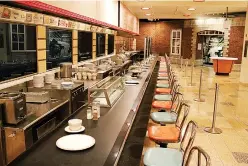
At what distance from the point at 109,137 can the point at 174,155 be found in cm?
73

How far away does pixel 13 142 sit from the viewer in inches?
88.7

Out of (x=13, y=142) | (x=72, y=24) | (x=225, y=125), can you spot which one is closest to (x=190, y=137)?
(x=13, y=142)

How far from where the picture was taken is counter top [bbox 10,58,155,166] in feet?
5.67

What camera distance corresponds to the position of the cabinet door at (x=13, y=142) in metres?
2.19

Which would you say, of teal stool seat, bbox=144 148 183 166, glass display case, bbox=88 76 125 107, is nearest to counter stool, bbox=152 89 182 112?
glass display case, bbox=88 76 125 107

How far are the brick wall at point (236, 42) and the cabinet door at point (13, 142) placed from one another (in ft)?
49.5

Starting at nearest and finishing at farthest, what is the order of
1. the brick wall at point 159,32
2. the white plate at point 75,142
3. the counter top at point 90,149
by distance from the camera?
the counter top at point 90,149
the white plate at point 75,142
the brick wall at point 159,32

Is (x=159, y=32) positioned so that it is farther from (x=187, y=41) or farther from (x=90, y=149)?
(x=90, y=149)

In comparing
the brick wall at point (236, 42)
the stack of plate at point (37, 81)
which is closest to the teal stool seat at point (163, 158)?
the stack of plate at point (37, 81)

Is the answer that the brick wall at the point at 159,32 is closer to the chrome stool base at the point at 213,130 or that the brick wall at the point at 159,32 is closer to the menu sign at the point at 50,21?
the chrome stool base at the point at 213,130

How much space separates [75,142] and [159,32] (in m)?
17.1

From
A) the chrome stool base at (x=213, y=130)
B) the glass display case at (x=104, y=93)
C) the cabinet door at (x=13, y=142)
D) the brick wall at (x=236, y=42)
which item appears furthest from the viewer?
the brick wall at (x=236, y=42)

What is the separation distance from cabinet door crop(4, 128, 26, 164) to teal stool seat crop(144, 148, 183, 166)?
1177 millimetres

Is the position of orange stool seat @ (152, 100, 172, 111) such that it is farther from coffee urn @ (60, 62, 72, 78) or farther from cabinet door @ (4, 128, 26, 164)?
cabinet door @ (4, 128, 26, 164)
